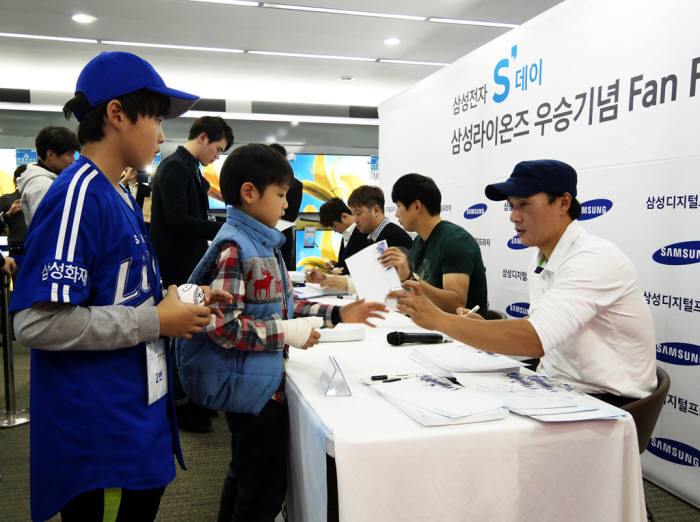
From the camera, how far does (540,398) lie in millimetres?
1244

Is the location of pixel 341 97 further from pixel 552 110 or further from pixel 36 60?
pixel 552 110

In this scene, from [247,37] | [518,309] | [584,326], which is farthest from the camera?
[247,37]

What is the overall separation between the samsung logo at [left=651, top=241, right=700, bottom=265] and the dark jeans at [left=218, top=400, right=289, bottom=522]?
1864 millimetres

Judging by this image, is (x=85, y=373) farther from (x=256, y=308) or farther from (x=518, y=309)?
(x=518, y=309)

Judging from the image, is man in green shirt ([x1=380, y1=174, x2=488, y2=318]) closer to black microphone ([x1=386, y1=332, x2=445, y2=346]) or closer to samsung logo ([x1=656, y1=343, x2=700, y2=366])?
black microphone ([x1=386, y1=332, x2=445, y2=346])

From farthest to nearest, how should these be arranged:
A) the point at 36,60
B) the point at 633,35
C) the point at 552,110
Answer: the point at 36,60 < the point at 552,110 < the point at 633,35

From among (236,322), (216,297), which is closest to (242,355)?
(236,322)

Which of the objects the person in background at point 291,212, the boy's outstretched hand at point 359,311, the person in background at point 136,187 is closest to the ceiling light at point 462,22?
the person in background at point 291,212

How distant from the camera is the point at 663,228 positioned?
7.70ft

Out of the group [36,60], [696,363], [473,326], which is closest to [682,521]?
[696,363]

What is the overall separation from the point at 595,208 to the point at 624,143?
35 centimetres

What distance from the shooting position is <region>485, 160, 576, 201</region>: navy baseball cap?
1.71 m

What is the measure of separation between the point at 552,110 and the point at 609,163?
23.7 inches

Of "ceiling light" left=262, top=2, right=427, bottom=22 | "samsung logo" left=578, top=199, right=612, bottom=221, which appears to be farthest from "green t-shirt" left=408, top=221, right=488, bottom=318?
"ceiling light" left=262, top=2, right=427, bottom=22
